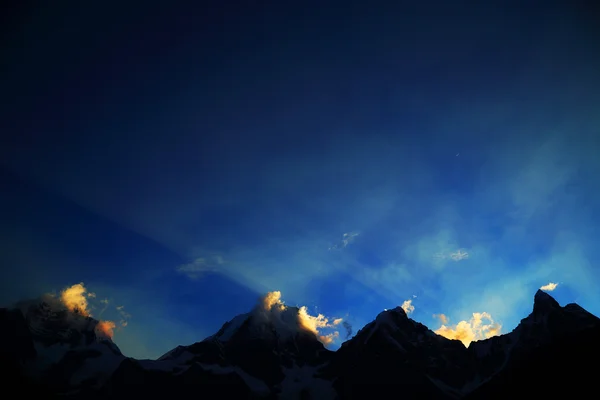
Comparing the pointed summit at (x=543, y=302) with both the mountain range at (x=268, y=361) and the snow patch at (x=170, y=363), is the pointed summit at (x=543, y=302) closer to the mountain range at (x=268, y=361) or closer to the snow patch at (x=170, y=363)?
the mountain range at (x=268, y=361)

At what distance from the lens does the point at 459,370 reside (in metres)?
133

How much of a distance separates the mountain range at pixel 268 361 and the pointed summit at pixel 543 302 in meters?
0.43

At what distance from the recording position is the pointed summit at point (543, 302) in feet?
452

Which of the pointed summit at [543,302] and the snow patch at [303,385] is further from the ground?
the pointed summit at [543,302]

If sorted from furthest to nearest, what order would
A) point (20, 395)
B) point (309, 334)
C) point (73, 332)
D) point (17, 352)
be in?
point (309, 334)
point (73, 332)
point (17, 352)
point (20, 395)

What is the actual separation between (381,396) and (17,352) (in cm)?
15010

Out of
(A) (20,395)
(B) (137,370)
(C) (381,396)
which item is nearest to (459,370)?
(C) (381,396)

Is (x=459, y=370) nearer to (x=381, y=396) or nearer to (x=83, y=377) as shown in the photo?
(x=381, y=396)

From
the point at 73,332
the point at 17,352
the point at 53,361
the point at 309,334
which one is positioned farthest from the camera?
the point at 309,334

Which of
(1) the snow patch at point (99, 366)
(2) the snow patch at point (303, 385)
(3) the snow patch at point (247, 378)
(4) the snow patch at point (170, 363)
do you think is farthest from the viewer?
(2) the snow patch at point (303, 385)

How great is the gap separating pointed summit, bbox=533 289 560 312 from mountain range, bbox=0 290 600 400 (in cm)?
43

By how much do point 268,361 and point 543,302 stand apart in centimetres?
13730

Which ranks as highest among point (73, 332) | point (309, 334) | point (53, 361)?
point (309, 334)

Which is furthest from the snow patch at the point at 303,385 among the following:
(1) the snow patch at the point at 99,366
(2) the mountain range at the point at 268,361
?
(1) the snow patch at the point at 99,366
